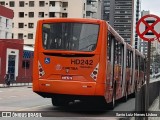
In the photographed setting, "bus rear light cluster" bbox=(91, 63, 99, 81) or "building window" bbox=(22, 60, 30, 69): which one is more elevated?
"bus rear light cluster" bbox=(91, 63, 99, 81)

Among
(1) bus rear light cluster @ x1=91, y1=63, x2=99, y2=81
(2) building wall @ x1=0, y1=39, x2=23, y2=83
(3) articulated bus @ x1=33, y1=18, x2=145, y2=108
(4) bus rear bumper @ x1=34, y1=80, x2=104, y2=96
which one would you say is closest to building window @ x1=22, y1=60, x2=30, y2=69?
(2) building wall @ x1=0, y1=39, x2=23, y2=83

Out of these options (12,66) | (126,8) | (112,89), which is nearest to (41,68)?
(112,89)

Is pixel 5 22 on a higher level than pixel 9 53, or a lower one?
higher

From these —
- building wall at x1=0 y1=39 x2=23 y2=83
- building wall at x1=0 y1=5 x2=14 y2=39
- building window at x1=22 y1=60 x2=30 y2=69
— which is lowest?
building window at x1=22 y1=60 x2=30 y2=69

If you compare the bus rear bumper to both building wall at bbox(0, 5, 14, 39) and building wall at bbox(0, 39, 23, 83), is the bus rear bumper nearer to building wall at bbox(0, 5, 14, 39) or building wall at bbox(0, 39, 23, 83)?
building wall at bbox(0, 39, 23, 83)

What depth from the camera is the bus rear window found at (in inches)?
649

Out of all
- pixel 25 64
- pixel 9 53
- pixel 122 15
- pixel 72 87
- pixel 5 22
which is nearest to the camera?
pixel 72 87

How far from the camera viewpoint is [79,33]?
54.4ft

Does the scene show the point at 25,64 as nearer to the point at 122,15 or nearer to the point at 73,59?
the point at 73,59

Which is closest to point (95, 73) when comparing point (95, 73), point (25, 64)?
point (95, 73)

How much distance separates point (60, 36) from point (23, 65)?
51.6 metres

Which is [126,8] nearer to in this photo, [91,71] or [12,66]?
[12,66]

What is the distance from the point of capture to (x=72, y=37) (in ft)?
54.3

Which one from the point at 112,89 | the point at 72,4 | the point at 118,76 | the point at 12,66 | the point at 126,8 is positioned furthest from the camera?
the point at 126,8
